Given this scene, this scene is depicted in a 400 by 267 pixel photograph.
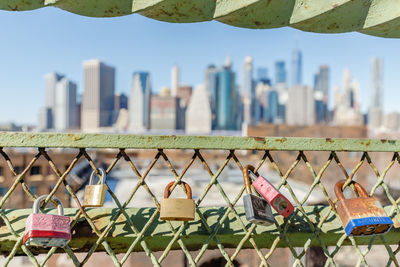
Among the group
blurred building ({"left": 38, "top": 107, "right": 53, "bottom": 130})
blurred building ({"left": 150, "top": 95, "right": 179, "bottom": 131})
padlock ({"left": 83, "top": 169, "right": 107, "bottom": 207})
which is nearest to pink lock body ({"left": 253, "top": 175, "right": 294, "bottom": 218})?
padlock ({"left": 83, "top": 169, "right": 107, "bottom": 207})

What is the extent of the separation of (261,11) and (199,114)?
128 metres

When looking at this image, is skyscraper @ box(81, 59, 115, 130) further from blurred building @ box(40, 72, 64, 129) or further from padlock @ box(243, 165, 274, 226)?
padlock @ box(243, 165, 274, 226)

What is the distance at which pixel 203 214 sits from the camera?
1728 mm

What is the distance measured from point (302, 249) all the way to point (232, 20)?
1.23 metres

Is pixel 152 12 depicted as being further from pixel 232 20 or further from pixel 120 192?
pixel 120 192

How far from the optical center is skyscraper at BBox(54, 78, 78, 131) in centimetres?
15012

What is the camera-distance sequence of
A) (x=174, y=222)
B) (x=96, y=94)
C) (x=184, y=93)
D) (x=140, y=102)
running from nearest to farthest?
(x=174, y=222), (x=140, y=102), (x=96, y=94), (x=184, y=93)

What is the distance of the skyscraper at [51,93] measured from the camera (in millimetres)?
155500

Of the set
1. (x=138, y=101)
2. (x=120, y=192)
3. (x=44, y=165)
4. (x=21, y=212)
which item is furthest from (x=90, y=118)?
(x=21, y=212)

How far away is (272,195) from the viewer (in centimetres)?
144

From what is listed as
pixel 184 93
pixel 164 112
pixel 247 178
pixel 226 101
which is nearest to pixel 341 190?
pixel 247 178

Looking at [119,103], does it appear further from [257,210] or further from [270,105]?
[257,210]

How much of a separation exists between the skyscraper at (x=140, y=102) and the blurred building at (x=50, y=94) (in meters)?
40.2

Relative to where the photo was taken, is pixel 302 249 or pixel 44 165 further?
pixel 44 165
